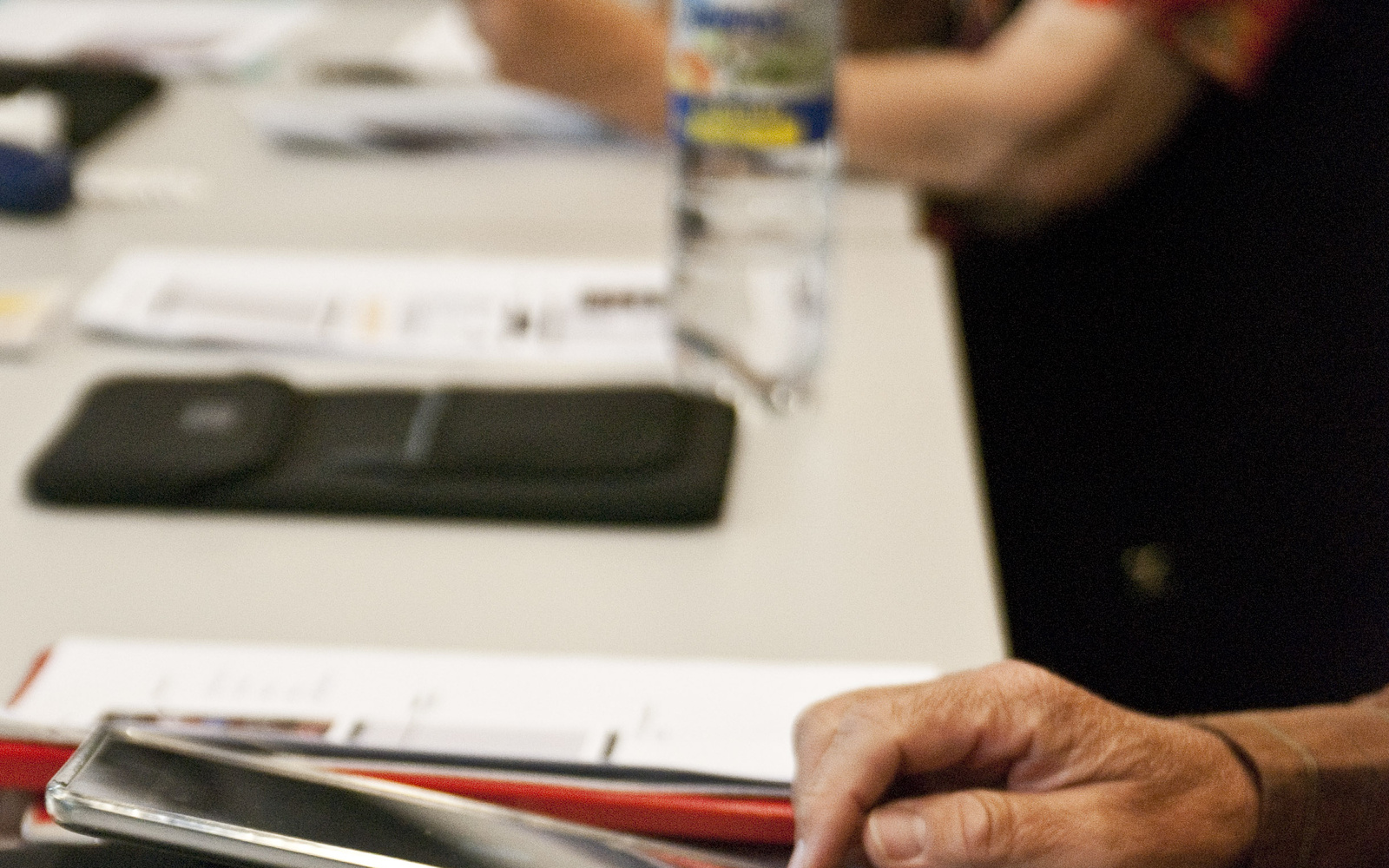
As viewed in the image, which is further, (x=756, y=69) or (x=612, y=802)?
(x=756, y=69)

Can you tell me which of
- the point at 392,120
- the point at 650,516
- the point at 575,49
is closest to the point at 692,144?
the point at 650,516

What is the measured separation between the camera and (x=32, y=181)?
2.86 ft

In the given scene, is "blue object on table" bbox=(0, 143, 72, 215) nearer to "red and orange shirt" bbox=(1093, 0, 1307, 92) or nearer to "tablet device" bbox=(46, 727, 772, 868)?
"tablet device" bbox=(46, 727, 772, 868)

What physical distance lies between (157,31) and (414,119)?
514 mm

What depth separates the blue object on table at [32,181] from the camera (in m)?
0.87

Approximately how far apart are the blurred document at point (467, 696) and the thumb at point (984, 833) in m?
0.07

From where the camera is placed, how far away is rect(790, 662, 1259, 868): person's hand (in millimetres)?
349

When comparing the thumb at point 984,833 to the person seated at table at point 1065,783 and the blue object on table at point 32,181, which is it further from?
the blue object on table at point 32,181

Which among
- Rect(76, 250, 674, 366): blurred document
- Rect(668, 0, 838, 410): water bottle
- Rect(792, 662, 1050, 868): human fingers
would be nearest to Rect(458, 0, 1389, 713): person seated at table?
Rect(668, 0, 838, 410): water bottle

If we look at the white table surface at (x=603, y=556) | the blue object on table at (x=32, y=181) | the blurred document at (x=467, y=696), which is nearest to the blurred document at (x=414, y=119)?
the blue object on table at (x=32, y=181)

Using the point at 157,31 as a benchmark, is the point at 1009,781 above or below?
below

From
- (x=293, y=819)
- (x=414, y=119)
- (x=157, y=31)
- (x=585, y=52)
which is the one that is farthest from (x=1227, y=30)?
(x=157, y=31)

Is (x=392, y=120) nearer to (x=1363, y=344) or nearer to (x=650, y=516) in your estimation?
(x=650, y=516)

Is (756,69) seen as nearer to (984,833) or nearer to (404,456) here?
(404,456)
